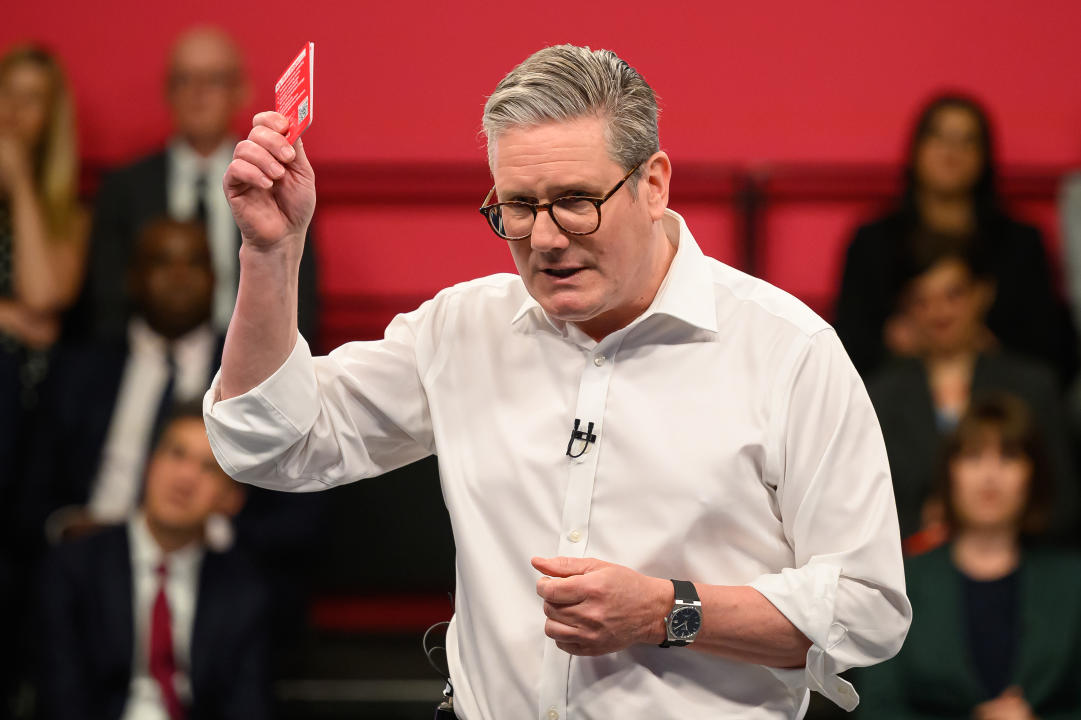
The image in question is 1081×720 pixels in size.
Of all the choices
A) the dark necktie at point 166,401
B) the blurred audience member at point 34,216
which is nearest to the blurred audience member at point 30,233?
the blurred audience member at point 34,216

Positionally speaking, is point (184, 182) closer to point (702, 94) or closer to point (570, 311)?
point (702, 94)

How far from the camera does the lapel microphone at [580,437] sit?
1.89m

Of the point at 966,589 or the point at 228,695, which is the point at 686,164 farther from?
the point at 228,695

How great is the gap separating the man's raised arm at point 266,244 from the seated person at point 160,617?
191 cm

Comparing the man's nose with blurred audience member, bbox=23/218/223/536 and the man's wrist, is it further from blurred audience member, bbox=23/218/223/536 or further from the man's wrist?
blurred audience member, bbox=23/218/223/536

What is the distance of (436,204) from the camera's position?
474 centimetres

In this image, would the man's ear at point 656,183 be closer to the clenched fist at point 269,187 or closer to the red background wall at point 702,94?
the clenched fist at point 269,187

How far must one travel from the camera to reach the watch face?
5.70 ft

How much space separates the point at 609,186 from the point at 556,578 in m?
0.51

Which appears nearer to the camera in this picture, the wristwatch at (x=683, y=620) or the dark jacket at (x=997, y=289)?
the wristwatch at (x=683, y=620)

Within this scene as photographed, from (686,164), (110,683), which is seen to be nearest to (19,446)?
(110,683)

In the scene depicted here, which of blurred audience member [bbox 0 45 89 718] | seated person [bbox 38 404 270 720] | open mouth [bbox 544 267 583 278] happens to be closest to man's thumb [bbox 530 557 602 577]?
open mouth [bbox 544 267 583 278]

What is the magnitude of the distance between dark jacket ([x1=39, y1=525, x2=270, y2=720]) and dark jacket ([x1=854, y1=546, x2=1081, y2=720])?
61.0 inches

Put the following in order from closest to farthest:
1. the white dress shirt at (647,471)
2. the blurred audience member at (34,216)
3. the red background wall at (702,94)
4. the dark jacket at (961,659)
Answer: the white dress shirt at (647,471) → the dark jacket at (961,659) → the blurred audience member at (34,216) → the red background wall at (702,94)
